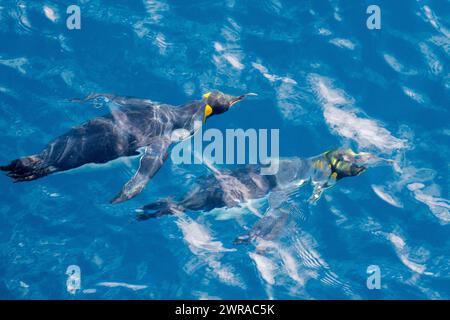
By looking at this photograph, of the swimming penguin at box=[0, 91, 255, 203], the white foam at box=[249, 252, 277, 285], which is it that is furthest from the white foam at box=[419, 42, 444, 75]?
the white foam at box=[249, 252, 277, 285]

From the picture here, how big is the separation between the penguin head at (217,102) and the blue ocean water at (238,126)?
0.48 meters

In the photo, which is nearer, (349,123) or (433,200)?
(433,200)

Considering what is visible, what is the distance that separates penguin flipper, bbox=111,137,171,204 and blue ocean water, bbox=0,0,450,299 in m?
0.65

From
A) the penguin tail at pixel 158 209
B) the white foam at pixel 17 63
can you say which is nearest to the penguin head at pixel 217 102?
the penguin tail at pixel 158 209

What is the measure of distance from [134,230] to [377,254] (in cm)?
531

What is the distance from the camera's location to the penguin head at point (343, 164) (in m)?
12.1

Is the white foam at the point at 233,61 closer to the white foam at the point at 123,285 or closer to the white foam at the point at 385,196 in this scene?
the white foam at the point at 385,196

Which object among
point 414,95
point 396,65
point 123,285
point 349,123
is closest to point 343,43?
point 396,65

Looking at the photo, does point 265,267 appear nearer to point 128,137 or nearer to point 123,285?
point 123,285

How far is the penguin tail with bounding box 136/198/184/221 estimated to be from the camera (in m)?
11.4

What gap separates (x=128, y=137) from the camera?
11.4m

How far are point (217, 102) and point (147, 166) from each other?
228cm

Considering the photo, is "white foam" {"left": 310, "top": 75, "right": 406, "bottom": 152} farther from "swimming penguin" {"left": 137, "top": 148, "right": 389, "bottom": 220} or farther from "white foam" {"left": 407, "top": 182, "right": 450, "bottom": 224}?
"white foam" {"left": 407, "top": 182, "right": 450, "bottom": 224}
